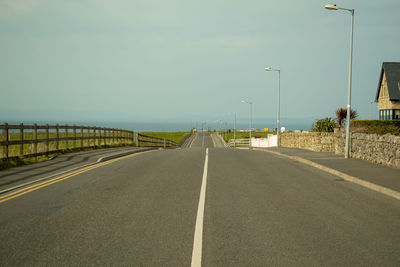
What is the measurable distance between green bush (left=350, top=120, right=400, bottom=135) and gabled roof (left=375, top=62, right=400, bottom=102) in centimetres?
1831

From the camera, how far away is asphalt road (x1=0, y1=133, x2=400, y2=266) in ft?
16.4

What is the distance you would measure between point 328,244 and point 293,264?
1093mm

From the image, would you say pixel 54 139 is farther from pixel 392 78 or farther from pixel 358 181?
pixel 392 78

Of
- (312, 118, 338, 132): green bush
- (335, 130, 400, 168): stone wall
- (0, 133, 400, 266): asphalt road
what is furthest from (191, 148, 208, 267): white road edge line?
(312, 118, 338, 132): green bush

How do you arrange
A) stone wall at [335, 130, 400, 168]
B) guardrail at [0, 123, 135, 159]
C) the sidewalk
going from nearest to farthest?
1. the sidewalk
2. stone wall at [335, 130, 400, 168]
3. guardrail at [0, 123, 135, 159]

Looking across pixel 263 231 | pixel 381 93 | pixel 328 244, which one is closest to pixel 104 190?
pixel 263 231

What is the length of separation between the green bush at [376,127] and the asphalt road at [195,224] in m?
15.6

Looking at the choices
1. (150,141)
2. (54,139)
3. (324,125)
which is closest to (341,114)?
(324,125)

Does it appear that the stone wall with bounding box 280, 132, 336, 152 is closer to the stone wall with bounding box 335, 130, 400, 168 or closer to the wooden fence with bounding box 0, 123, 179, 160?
the stone wall with bounding box 335, 130, 400, 168

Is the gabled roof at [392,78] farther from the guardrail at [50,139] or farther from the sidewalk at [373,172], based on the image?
the sidewalk at [373,172]

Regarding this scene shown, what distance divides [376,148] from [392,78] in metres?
34.6

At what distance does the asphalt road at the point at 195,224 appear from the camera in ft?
16.4

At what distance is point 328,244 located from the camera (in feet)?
18.2

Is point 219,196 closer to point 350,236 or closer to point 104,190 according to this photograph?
point 104,190
